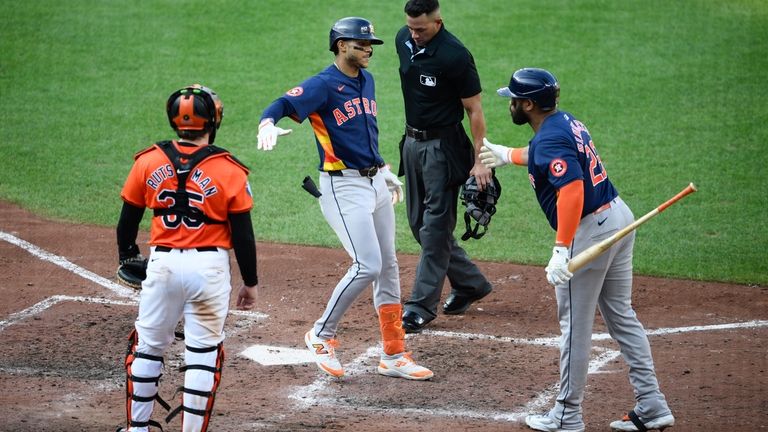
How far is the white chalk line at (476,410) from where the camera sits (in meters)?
5.50

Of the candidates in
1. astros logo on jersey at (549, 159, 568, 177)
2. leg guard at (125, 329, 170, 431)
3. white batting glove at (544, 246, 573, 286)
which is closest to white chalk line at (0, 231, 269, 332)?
leg guard at (125, 329, 170, 431)

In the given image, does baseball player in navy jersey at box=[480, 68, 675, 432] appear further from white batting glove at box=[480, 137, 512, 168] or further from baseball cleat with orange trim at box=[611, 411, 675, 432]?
white batting glove at box=[480, 137, 512, 168]

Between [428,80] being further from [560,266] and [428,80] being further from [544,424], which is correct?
[544,424]

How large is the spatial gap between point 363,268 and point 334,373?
61 cm

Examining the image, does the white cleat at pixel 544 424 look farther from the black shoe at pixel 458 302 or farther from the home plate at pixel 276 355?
the black shoe at pixel 458 302

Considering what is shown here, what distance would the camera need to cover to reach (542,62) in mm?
12875

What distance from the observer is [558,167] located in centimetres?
490

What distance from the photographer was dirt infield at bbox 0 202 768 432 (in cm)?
542

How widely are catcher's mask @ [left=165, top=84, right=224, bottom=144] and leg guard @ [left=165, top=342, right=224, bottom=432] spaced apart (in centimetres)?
98

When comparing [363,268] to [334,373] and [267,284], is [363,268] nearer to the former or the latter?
[334,373]

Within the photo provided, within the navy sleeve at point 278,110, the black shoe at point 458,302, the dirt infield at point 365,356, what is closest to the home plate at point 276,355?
the dirt infield at point 365,356

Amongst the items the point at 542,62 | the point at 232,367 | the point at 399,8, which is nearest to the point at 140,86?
the point at 399,8

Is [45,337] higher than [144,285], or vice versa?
[144,285]

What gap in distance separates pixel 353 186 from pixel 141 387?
1.83m
